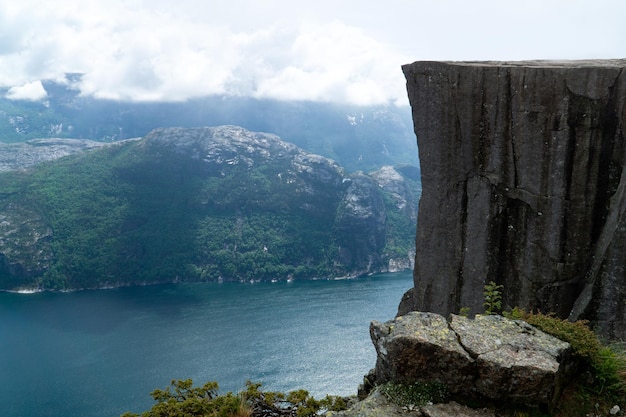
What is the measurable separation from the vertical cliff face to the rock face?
16.8 ft

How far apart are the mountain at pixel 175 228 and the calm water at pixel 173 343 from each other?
2056 cm

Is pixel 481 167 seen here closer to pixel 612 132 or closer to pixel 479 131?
pixel 479 131

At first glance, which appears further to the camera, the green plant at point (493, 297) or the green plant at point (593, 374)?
the green plant at point (493, 297)

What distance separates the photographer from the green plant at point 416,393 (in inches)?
266

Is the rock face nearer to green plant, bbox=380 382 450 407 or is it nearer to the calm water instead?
green plant, bbox=380 382 450 407

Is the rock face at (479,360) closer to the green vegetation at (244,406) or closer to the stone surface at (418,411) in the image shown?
the stone surface at (418,411)

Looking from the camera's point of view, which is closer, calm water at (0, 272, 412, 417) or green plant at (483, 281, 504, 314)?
green plant at (483, 281, 504, 314)

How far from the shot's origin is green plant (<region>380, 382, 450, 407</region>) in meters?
6.76

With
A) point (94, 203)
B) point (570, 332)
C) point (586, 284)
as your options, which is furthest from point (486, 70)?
point (94, 203)

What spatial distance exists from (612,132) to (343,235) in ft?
550

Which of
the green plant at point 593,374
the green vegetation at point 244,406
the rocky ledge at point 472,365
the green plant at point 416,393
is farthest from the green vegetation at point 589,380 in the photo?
the green vegetation at point 244,406

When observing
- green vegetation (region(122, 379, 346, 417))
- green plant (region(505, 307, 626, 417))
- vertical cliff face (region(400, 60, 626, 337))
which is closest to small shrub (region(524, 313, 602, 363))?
green plant (region(505, 307, 626, 417))

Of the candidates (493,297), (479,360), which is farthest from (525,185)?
(479,360)

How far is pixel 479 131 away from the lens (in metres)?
13.4
